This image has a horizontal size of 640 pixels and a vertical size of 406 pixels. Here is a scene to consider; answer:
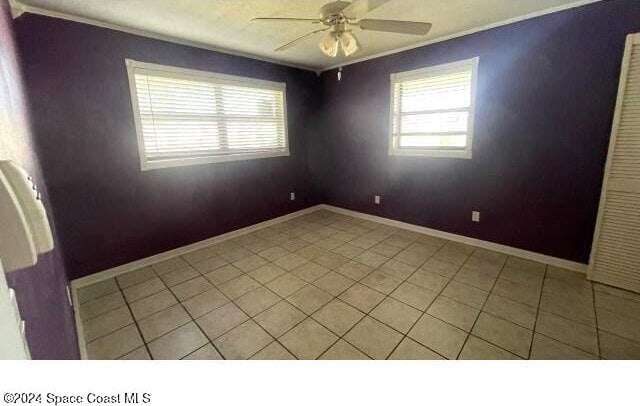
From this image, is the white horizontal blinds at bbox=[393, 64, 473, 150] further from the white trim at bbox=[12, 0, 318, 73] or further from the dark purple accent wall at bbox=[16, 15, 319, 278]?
the dark purple accent wall at bbox=[16, 15, 319, 278]

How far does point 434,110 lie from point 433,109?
0.02 metres

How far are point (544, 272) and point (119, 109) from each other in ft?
14.6

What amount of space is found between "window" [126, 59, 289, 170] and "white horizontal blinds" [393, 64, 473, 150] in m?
1.74

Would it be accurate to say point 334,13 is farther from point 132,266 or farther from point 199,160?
point 132,266

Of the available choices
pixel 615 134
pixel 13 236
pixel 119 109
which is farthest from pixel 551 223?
pixel 119 109

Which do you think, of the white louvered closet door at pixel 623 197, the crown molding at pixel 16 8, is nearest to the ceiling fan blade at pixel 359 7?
the white louvered closet door at pixel 623 197

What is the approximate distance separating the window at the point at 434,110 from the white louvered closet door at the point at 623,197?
1.13m

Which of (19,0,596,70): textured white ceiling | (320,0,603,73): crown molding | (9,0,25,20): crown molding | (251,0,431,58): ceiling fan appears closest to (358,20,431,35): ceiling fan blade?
(251,0,431,58): ceiling fan

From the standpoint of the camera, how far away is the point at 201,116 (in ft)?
10.3

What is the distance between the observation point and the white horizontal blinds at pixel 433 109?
3.05 metres

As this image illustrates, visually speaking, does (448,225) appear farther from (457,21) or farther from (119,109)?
(119,109)

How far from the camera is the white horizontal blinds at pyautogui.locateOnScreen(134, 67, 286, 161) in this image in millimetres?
2797

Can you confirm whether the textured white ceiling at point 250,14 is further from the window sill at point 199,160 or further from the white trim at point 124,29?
the window sill at point 199,160

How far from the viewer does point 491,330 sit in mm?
1839
